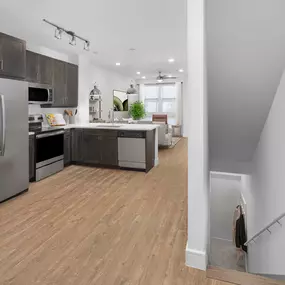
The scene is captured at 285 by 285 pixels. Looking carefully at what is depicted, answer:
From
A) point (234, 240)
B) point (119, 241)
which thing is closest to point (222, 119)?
point (119, 241)

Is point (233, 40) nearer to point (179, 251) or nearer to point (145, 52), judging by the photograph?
point (179, 251)

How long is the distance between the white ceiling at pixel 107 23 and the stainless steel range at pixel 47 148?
160 centimetres

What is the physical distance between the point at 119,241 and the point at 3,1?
3.24 m

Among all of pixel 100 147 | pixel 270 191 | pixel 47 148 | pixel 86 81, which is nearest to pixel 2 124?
pixel 47 148

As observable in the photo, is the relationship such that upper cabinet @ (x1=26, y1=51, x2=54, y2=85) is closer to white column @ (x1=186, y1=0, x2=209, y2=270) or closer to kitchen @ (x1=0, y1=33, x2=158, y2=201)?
kitchen @ (x1=0, y1=33, x2=158, y2=201)

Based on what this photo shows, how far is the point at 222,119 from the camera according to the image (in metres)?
3.30

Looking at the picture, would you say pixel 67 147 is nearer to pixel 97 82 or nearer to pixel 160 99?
pixel 97 82

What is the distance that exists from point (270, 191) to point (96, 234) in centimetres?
207

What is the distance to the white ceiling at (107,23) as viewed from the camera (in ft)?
10.4

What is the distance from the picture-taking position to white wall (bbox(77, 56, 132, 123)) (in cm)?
627

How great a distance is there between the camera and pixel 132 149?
4.97 meters

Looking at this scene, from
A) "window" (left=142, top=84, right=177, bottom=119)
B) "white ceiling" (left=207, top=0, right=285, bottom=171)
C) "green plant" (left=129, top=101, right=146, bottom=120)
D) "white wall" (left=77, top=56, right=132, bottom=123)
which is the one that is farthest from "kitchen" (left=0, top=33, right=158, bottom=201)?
"window" (left=142, top=84, right=177, bottom=119)

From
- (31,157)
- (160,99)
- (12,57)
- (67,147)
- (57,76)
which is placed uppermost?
(160,99)

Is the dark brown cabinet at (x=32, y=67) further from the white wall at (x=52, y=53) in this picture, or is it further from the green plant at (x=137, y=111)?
the green plant at (x=137, y=111)
